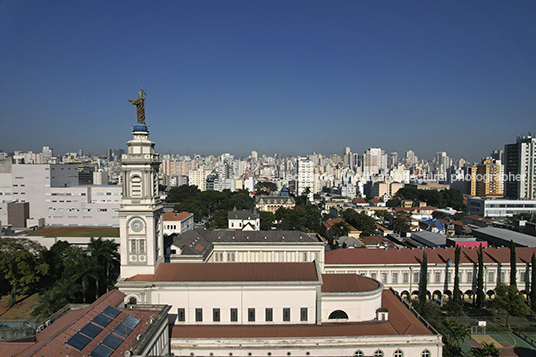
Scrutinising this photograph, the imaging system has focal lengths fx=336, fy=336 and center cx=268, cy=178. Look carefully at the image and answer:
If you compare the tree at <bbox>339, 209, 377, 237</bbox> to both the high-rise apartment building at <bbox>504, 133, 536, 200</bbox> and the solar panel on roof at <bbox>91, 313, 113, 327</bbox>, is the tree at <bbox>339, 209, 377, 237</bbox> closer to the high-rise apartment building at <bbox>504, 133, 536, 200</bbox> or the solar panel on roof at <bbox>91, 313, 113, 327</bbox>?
the solar panel on roof at <bbox>91, 313, 113, 327</bbox>

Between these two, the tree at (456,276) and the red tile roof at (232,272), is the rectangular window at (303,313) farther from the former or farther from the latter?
the tree at (456,276)

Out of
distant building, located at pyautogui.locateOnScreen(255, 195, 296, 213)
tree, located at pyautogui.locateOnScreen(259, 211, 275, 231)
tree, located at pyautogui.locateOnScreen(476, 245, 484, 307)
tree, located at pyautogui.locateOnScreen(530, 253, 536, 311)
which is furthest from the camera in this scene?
distant building, located at pyautogui.locateOnScreen(255, 195, 296, 213)

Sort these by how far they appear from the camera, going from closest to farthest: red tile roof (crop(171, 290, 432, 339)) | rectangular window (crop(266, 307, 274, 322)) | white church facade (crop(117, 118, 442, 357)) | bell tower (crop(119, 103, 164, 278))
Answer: white church facade (crop(117, 118, 442, 357)), red tile roof (crop(171, 290, 432, 339)), rectangular window (crop(266, 307, 274, 322)), bell tower (crop(119, 103, 164, 278))

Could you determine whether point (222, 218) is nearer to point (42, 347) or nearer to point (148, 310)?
point (148, 310)

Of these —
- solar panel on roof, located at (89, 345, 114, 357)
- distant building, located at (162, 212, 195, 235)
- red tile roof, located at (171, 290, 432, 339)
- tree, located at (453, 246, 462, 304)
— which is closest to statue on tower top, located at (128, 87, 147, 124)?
red tile roof, located at (171, 290, 432, 339)

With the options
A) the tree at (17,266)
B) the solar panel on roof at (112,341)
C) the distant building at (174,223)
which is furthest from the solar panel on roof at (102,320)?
the distant building at (174,223)

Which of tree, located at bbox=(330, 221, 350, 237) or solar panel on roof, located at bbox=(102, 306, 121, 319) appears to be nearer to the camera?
solar panel on roof, located at bbox=(102, 306, 121, 319)

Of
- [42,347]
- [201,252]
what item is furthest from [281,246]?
[42,347]
